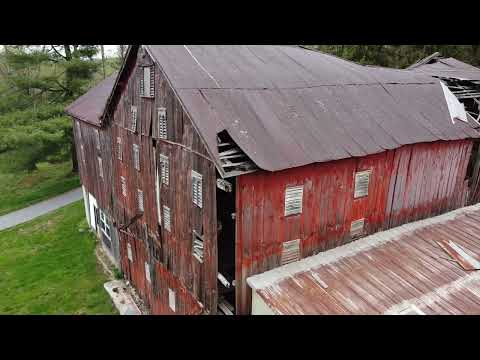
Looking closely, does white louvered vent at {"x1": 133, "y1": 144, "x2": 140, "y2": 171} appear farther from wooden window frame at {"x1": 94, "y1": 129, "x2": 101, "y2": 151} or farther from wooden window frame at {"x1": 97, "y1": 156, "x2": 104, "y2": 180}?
wooden window frame at {"x1": 97, "y1": 156, "x2": 104, "y2": 180}

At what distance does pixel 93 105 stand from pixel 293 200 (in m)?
18.1

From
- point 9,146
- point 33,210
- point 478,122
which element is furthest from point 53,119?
point 478,122

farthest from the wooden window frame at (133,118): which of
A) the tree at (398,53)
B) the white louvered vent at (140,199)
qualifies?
the tree at (398,53)

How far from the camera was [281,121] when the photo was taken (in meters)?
10.7

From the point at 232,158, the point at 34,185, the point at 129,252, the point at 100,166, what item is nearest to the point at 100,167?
the point at 100,166

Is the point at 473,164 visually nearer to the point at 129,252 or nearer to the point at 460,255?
the point at 460,255

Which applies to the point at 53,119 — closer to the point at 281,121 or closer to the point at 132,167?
the point at 132,167

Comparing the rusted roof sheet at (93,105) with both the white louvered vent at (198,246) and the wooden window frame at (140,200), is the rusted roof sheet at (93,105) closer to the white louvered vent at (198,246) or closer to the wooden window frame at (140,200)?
the wooden window frame at (140,200)

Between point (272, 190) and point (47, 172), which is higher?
point (272, 190)

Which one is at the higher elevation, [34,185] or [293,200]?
[293,200]

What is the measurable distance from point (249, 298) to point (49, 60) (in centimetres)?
2974

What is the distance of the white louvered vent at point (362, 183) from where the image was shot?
11.7m

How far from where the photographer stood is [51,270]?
21547 millimetres

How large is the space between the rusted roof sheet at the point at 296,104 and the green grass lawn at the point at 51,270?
13.6 metres
